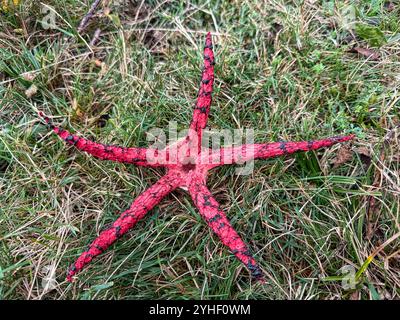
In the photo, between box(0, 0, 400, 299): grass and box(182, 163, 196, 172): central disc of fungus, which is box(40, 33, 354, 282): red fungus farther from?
box(0, 0, 400, 299): grass

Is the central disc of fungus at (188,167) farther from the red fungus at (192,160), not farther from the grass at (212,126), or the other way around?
the grass at (212,126)

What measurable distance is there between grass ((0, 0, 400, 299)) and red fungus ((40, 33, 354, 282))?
9.4 inches

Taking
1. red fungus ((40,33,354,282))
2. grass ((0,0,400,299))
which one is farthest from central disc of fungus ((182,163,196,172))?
grass ((0,0,400,299))

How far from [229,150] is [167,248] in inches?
32.6

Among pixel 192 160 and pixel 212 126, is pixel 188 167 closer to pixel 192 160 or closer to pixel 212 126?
pixel 192 160

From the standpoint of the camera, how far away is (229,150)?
2969 mm

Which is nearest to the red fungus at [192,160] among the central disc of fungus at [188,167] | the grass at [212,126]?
the central disc of fungus at [188,167]

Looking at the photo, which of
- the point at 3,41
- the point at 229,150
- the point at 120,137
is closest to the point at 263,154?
the point at 229,150

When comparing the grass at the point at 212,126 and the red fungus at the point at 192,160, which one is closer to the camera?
the red fungus at the point at 192,160

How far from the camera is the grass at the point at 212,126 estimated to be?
2.95m

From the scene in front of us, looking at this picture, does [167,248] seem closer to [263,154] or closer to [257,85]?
[263,154]

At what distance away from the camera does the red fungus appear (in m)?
2.70

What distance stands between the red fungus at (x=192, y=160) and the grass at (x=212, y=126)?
0.24m

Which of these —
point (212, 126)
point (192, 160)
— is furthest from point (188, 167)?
point (212, 126)
